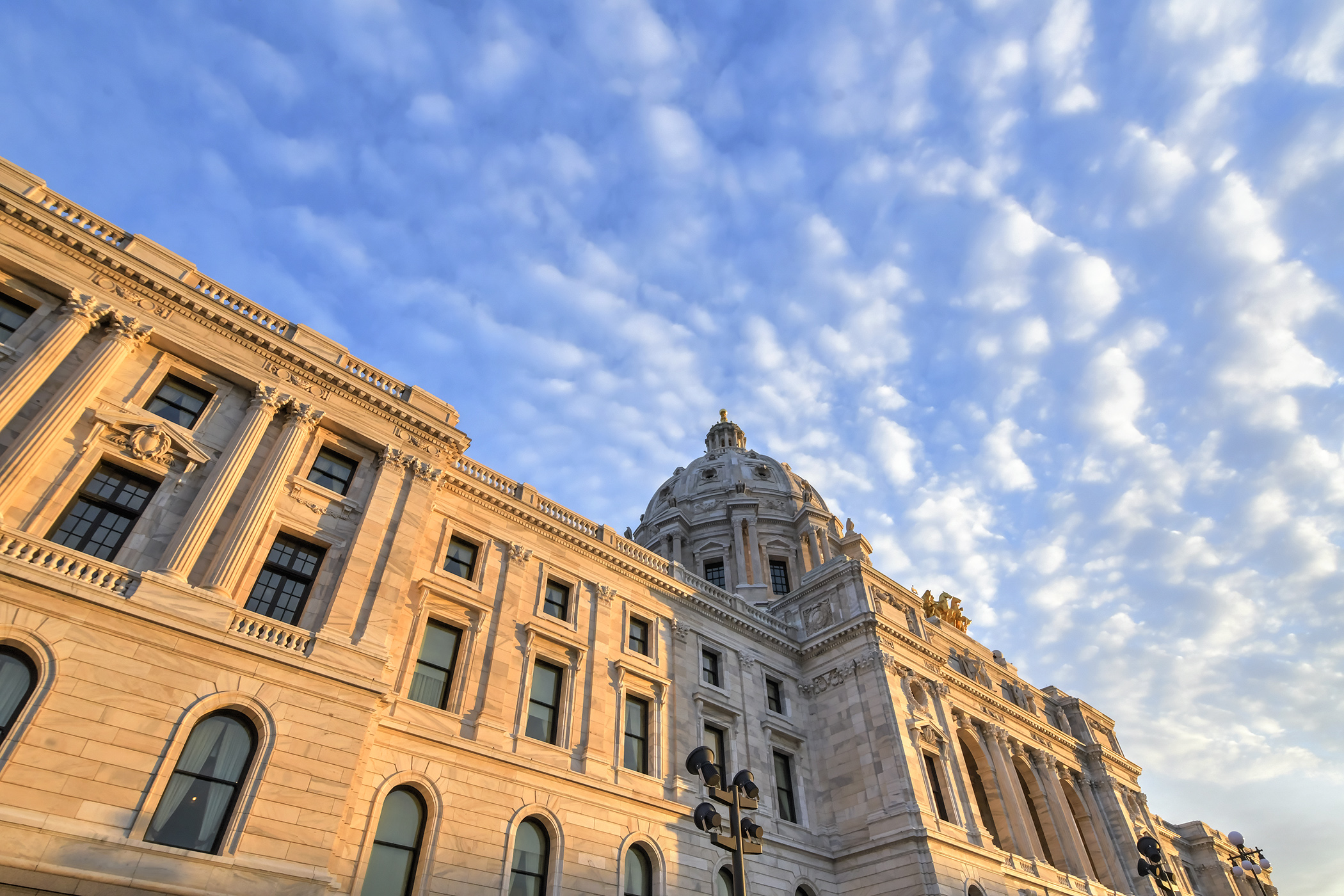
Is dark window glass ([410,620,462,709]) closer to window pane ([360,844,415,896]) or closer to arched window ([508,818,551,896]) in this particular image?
window pane ([360,844,415,896])

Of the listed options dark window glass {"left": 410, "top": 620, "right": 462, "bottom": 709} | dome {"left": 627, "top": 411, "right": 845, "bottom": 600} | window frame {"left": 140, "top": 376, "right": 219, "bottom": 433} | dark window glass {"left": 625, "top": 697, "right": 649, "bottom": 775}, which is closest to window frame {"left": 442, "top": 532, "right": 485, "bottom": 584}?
dark window glass {"left": 410, "top": 620, "right": 462, "bottom": 709}

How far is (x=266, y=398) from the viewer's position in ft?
66.6

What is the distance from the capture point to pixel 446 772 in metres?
19.5

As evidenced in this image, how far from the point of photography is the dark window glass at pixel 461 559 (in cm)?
2402

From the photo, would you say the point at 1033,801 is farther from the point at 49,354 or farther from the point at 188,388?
the point at 49,354

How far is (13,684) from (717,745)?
2107 cm

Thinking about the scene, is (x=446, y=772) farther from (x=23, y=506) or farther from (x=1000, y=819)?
(x=1000, y=819)

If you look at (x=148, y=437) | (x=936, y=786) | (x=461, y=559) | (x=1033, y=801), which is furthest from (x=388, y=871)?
(x=1033, y=801)

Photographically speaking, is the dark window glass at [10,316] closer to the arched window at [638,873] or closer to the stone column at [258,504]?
the stone column at [258,504]

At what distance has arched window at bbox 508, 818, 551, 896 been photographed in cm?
1956

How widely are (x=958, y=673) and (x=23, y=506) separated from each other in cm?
3545

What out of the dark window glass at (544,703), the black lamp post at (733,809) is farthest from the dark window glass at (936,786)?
the black lamp post at (733,809)

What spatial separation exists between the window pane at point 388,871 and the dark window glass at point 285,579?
6011 mm

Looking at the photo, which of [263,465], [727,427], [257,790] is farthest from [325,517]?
[727,427]
